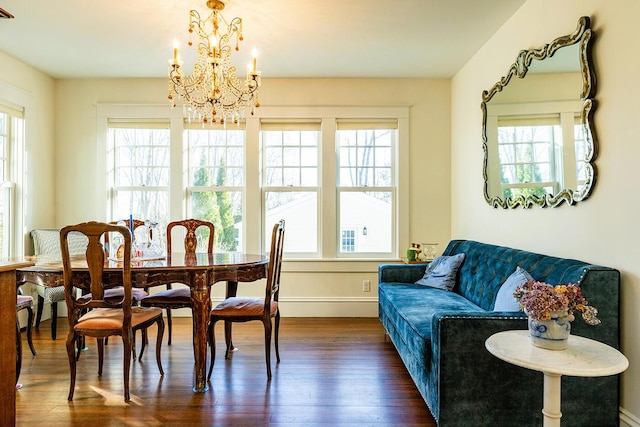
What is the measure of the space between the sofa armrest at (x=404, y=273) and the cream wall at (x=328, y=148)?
2.27ft

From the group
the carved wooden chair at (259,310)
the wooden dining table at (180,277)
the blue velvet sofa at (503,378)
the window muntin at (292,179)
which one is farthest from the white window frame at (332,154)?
the blue velvet sofa at (503,378)

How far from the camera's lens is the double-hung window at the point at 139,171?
4.57 metres

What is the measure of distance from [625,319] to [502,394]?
2.33ft

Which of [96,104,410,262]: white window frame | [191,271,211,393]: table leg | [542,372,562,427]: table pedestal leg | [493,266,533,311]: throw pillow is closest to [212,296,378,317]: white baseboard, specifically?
[96,104,410,262]: white window frame

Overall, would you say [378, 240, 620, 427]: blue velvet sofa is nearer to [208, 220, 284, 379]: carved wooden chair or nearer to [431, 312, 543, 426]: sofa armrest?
[431, 312, 543, 426]: sofa armrest

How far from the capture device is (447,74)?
441 cm

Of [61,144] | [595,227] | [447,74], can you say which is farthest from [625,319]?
[61,144]

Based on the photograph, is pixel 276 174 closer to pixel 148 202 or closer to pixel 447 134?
pixel 148 202

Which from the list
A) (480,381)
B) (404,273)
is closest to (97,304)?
(480,381)

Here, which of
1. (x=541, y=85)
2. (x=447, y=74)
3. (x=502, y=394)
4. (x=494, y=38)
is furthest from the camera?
(x=447, y=74)

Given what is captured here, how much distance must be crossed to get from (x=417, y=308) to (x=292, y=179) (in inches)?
92.0

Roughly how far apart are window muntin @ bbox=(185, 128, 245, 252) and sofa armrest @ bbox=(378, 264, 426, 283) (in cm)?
172

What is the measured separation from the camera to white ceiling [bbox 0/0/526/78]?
2.96 meters

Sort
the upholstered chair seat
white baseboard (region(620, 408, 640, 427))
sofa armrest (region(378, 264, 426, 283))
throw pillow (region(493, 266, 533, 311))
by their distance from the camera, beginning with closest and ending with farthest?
white baseboard (region(620, 408, 640, 427)) < throw pillow (region(493, 266, 533, 311)) < the upholstered chair seat < sofa armrest (region(378, 264, 426, 283))
